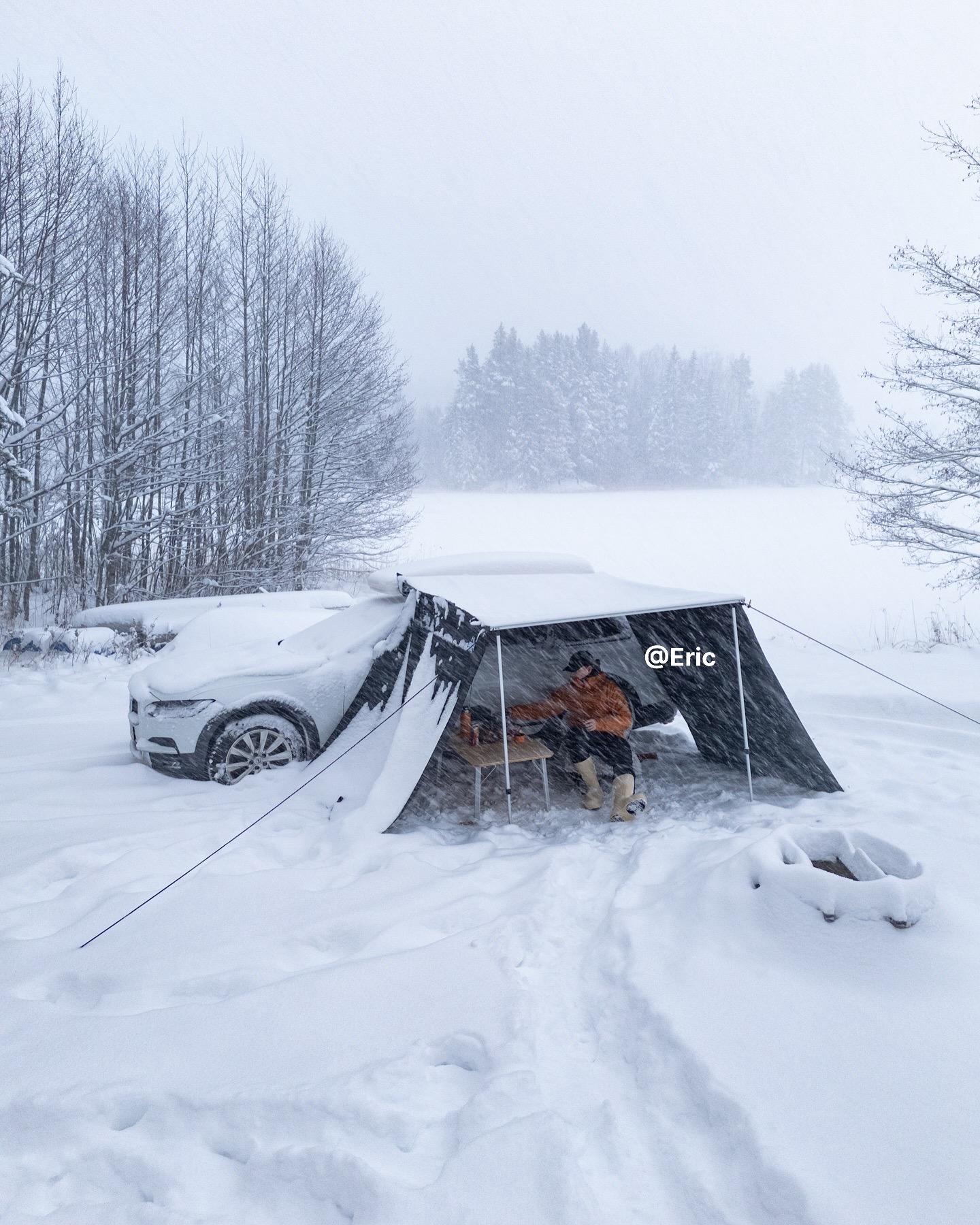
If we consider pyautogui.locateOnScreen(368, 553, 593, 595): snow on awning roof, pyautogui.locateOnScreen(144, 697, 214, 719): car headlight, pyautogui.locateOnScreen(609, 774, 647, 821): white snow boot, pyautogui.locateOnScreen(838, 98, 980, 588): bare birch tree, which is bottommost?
pyautogui.locateOnScreen(609, 774, 647, 821): white snow boot

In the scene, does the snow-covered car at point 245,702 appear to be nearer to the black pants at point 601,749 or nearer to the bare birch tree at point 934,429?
the black pants at point 601,749

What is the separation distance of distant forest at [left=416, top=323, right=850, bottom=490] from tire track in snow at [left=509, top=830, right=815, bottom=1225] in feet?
193

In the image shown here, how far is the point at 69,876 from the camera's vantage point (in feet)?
15.2

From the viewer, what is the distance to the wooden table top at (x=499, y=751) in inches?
231

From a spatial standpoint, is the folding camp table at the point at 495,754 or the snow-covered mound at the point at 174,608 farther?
the snow-covered mound at the point at 174,608

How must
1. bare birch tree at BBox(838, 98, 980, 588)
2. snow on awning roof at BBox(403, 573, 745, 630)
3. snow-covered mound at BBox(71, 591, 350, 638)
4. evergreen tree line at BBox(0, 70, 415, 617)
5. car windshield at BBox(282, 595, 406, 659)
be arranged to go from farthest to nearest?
evergreen tree line at BBox(0, 70, 415, 617), snow-covered mound at BBox(71, 591, 350, 638), bare birch tree at BBox(838, 98, 980, 588), car windshield at BBox(282, 595, 406, 659), snow on awning roof at BBox(403, 573, 745, 630)

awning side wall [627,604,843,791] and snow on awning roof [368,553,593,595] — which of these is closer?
awning side wall [627,604,843,791]

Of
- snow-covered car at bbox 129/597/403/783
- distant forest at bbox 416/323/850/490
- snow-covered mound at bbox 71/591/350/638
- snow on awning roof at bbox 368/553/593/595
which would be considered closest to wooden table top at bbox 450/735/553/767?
snow-covered car at bbox 129/597/403/783

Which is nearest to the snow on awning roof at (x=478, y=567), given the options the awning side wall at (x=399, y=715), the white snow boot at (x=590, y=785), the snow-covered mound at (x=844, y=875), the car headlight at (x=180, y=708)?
the awning side wall at (x=399, y=715)

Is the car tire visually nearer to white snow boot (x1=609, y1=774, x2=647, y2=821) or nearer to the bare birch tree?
white snow boot (x1=609, y1=774, x2=647, y2=821)

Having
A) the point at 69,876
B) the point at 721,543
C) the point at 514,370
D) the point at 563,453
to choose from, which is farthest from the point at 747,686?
the point at 514,370

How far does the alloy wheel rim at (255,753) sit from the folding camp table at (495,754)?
1.41 m

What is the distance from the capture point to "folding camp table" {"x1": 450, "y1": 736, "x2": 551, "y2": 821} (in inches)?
231

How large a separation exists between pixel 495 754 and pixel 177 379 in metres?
15.1
